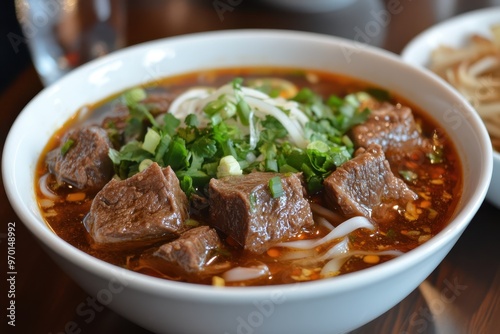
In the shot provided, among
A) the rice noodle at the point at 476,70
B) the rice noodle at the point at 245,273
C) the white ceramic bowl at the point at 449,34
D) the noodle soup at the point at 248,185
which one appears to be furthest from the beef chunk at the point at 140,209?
the rice noodle at the point at 476,70

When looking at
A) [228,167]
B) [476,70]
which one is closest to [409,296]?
[228,167]

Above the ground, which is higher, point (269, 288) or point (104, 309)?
point (269, 288)

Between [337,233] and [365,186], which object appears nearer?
[337,233]

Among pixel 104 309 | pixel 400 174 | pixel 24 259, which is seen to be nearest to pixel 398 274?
pixel 400 174

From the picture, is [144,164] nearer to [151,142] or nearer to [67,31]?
[151,142]

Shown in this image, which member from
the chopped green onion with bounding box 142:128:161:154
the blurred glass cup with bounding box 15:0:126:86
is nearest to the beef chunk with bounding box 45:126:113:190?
the chopped green onion with bounding box 142:128:161:154

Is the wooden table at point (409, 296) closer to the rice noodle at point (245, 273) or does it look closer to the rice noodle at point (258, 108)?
the rice noodle at point (245, 273)

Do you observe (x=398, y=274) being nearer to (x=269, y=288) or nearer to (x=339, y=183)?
(x=269, y=288)
